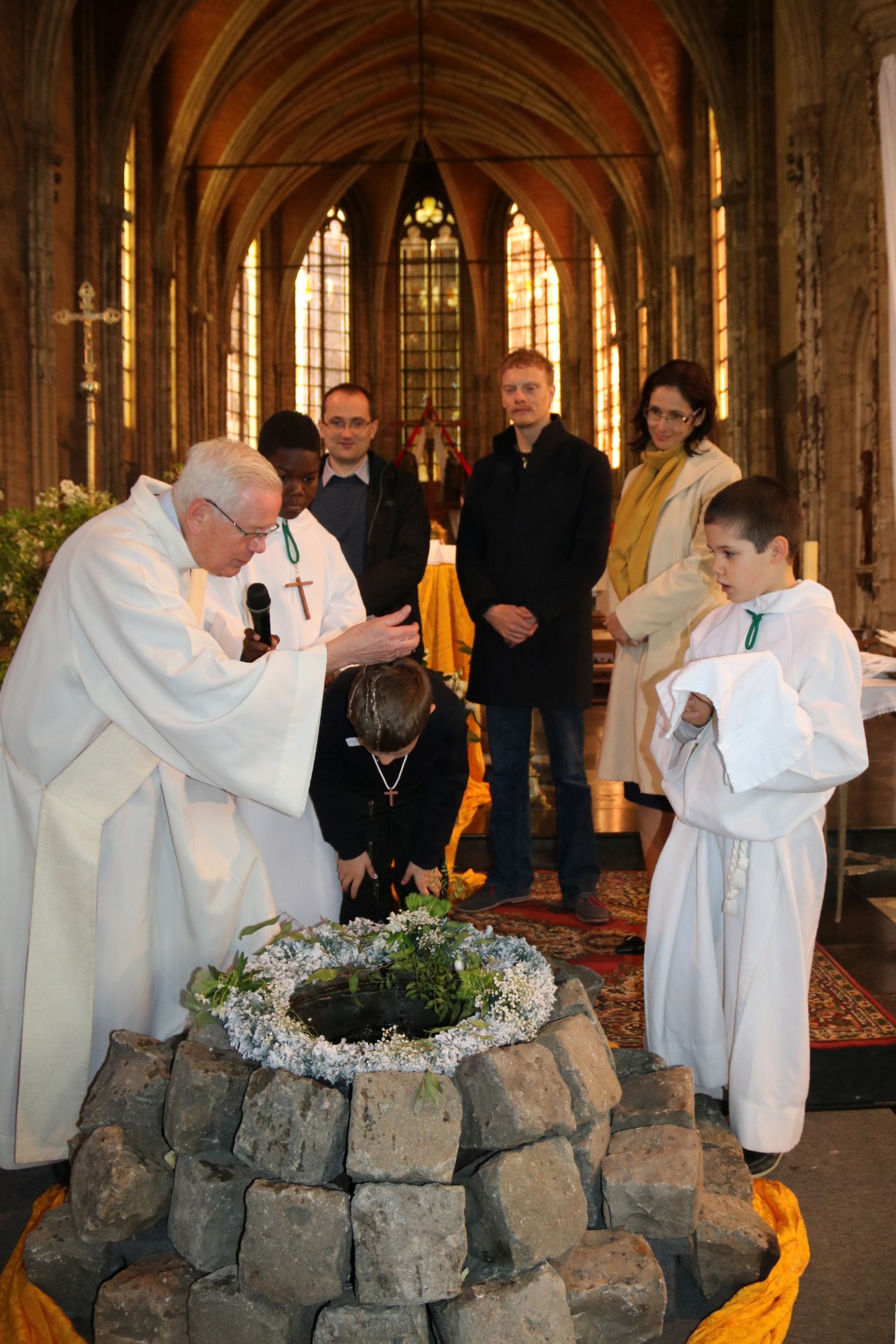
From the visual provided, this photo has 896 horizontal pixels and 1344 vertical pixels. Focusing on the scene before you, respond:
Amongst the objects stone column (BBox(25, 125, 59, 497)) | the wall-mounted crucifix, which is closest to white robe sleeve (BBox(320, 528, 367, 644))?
the wall-mounted crucifix

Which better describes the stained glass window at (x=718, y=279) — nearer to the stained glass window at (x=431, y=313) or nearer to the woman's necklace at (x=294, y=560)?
the stained glass window at (x=431, y=313)

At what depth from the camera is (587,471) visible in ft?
14.8

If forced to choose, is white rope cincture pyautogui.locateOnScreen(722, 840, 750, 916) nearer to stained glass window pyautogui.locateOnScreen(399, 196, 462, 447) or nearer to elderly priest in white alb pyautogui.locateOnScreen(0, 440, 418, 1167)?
elderly priest in white alb pyautogui.locateOnScreen(0, 440, 418, 1167)

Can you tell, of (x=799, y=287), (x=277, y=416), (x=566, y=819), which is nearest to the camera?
(x=277, y=416)

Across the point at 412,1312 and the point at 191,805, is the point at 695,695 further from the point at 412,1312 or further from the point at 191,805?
the point at 412,1312

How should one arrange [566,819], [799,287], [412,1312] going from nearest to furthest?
[412,1312], [566,819], [799,287]

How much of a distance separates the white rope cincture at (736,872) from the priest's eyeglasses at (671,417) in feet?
5.73

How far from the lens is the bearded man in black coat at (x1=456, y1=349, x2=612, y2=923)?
176 inches

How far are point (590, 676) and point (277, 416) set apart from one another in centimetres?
151

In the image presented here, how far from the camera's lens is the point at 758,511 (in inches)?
113

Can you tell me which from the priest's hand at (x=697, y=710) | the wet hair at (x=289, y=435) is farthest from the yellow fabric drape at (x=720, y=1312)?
the wet hair at (x=289, y=435)

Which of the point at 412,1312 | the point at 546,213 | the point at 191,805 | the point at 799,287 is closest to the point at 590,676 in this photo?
the point at 191,805

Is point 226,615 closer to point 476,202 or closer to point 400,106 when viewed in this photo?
point 400,106

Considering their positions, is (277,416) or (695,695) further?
(277,416)
